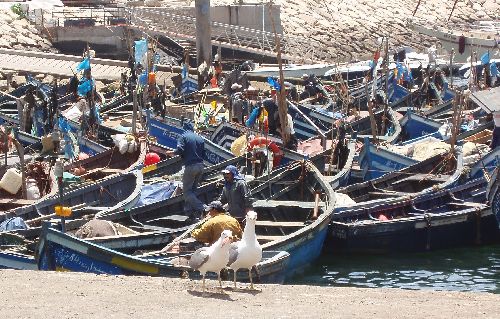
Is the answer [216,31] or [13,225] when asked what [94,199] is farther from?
[216,31]

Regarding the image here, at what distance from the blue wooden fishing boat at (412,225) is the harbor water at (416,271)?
0.54ft

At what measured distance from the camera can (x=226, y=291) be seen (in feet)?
51.4

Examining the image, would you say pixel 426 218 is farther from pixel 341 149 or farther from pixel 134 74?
pixel 134 74

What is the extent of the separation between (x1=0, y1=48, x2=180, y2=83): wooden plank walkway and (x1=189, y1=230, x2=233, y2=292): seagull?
29.1 meters

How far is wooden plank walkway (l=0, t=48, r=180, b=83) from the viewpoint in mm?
45344

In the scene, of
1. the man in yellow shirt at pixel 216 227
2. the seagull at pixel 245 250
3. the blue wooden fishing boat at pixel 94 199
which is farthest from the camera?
the blue wooden fishing boat at pixel 94 199

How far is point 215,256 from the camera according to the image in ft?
48.7

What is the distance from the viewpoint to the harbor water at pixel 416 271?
21547 mm

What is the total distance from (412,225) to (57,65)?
26.4 m

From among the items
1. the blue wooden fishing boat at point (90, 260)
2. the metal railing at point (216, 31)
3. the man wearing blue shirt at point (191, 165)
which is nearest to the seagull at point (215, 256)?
the blue wooden fishing boat at point (90, 260)

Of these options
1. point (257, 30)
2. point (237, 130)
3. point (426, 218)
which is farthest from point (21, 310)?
point (257, 30)

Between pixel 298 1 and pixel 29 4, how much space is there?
1743 centimetres

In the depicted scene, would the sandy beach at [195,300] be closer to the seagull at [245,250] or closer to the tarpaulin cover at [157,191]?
the seagull at [245,250]

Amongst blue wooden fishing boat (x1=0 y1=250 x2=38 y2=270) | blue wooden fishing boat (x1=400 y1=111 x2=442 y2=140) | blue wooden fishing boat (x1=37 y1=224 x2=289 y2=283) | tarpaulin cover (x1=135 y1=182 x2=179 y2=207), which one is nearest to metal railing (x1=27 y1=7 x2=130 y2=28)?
blue wooden fishing boat (x1=400 y1=111 x2=442 y2=140)
